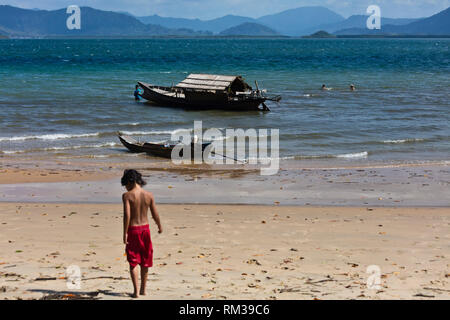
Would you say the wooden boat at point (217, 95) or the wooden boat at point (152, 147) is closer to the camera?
the wooden boat at point (152, 147)

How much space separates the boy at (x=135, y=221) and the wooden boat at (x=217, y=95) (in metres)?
31.6

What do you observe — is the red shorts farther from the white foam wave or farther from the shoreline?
the white foam wave

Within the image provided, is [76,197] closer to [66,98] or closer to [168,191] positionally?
[168,191]

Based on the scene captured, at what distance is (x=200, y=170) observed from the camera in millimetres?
20578

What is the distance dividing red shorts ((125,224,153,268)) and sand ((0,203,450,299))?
47cm

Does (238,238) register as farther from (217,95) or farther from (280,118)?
(217,95)

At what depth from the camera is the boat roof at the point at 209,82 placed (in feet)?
129

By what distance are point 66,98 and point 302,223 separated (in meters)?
34.1

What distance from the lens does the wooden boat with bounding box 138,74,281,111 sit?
3936 centimetres

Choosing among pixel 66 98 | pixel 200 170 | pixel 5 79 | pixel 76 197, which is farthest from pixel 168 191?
pixel 5 79

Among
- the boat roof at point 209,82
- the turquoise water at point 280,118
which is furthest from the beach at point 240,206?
the boat roof at point 209,82

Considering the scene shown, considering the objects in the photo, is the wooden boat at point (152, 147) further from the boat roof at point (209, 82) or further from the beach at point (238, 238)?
the boat roof at point (209, 82)

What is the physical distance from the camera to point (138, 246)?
25.3 ft

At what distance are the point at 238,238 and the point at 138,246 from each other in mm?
4025
